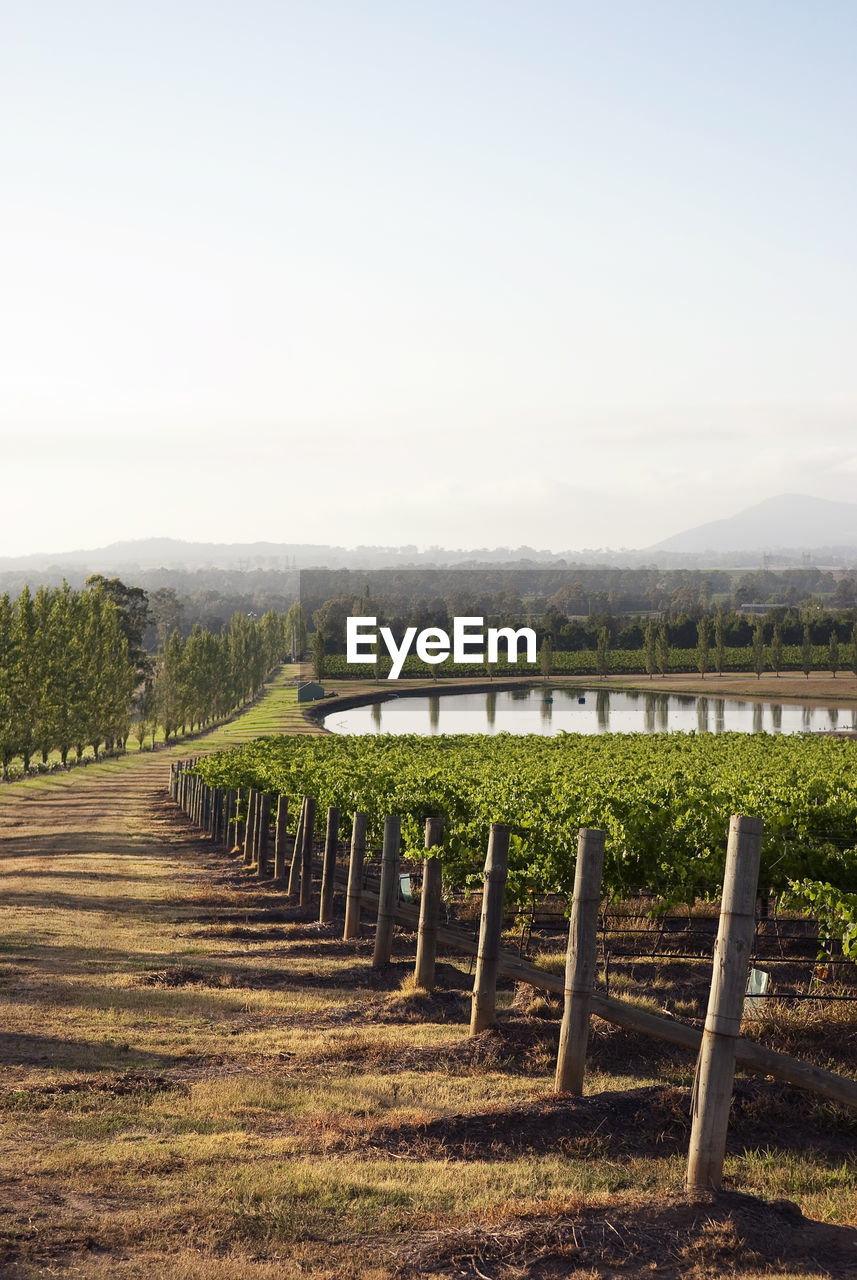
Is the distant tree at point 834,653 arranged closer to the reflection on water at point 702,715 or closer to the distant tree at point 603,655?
the reflection on water at point 702,715

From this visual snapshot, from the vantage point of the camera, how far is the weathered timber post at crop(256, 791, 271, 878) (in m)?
24.5

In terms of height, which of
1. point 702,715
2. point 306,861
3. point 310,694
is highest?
point 306,861

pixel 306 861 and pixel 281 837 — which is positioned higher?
pixel 306 861

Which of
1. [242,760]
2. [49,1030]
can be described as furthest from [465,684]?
[49,1030]

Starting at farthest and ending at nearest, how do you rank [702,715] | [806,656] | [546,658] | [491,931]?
[546,658]
[806,656]
[702,715]
[491,931]

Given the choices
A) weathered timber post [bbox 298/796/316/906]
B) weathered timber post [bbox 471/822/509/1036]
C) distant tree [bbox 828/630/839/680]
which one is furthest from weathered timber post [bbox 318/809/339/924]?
distant tree [bbox 828/630/839/680]

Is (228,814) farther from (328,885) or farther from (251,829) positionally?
(328,885)

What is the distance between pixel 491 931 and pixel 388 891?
3.75m

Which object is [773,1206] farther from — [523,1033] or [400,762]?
[400,762]

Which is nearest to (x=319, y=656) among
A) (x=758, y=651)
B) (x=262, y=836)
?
(x=758, y=651)

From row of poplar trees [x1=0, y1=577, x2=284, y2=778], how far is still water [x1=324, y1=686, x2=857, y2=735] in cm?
1214

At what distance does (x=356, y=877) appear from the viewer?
54.8 feet

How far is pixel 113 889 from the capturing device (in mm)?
23016

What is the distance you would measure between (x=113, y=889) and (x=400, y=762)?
7.40 metres
